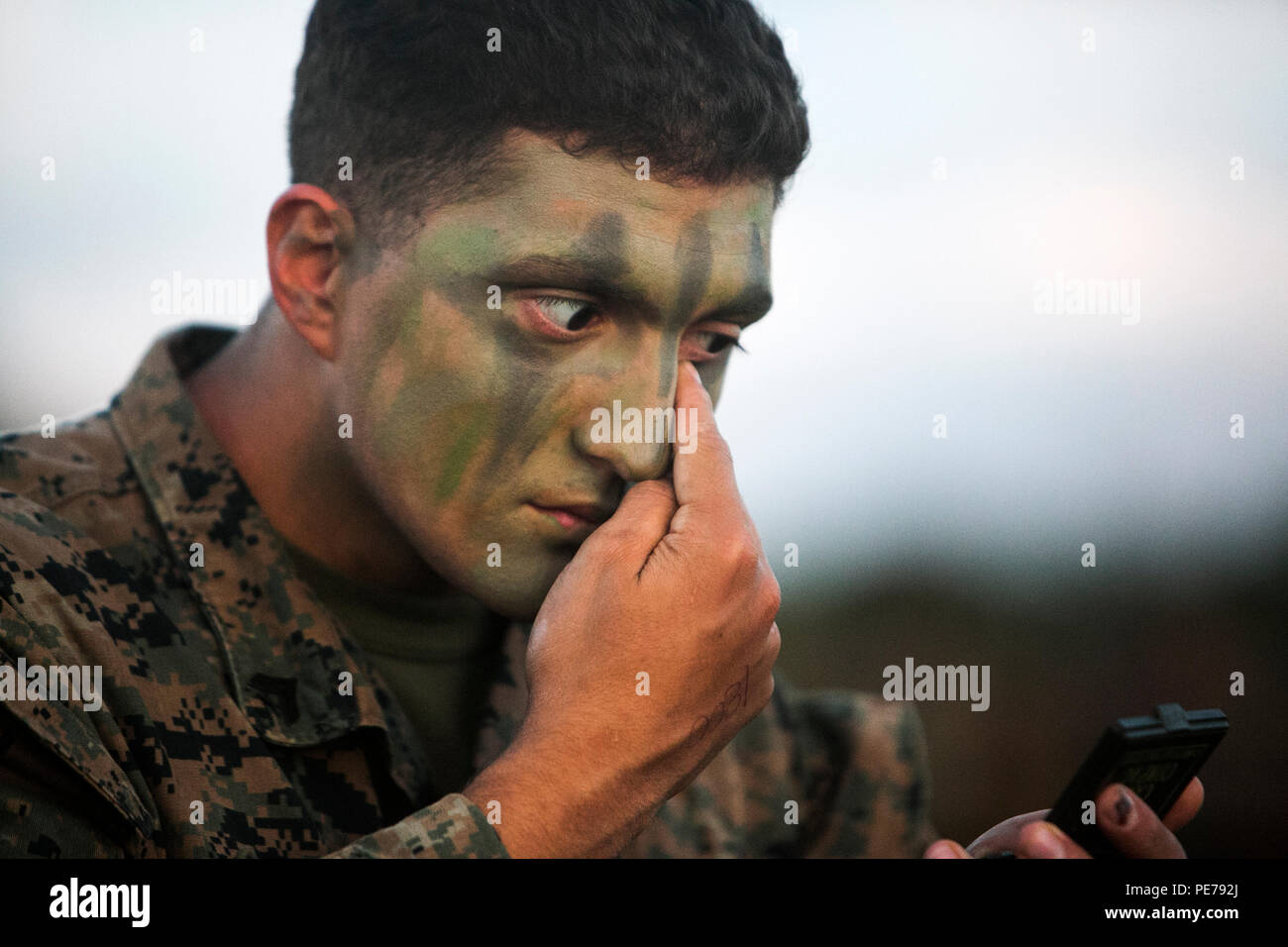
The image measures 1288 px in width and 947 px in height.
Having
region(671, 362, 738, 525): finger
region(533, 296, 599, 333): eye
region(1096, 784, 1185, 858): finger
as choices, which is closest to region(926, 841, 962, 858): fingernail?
region(1096, 784, 1185, 858): finger

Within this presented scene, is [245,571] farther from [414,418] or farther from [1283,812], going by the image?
[1283,812]

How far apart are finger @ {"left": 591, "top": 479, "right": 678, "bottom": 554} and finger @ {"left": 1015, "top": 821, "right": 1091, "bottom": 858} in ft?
2.73

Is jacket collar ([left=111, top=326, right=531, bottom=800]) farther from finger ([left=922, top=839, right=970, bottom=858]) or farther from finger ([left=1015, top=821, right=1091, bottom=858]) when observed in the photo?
finger ([left=1015, top=821, right=1091, bottom=858])

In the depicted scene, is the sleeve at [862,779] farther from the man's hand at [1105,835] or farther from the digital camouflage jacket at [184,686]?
the man's hand at [1105,835]

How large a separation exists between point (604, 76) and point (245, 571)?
1281mm

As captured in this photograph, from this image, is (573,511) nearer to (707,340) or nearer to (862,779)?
(707,340)

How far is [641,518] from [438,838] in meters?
0.71

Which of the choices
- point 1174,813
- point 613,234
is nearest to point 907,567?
point 1174,813

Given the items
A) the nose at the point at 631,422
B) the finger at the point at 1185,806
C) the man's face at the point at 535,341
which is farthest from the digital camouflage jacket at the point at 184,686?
the finger at the point at 1185,806

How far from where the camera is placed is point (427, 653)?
9.25ft

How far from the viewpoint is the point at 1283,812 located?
5.64 meters

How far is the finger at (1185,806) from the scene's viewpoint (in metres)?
2.27

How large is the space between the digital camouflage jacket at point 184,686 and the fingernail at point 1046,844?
88cm

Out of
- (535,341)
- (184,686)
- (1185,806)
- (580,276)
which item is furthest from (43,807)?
(1185,806)
